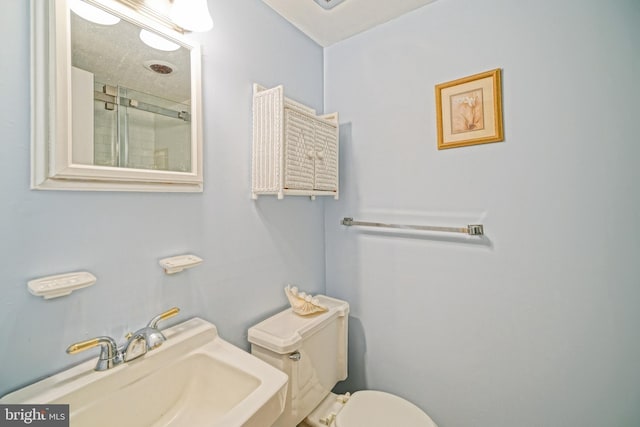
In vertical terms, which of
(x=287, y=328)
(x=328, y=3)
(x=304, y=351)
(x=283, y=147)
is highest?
(x=328, y=3)

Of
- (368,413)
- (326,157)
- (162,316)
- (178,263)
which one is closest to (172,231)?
(178,263)

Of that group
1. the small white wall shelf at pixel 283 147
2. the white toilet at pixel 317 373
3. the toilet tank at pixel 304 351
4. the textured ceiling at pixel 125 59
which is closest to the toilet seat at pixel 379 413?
the white toilet at pixel 317 373

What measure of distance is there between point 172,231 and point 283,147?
1.78ft

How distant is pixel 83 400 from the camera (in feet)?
2.33

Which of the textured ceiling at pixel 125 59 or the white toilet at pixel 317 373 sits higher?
the textured ceiling at pixel 125 59

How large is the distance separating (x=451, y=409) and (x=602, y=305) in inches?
31.3

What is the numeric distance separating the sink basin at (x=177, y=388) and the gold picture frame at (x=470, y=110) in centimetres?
122

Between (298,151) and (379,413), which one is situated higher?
(298,151)

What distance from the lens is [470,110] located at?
122 centimetres

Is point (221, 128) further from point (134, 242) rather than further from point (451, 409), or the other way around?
point (451, 409)

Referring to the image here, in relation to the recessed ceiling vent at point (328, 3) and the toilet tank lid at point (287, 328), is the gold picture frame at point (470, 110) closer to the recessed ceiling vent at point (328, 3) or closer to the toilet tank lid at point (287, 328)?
the recessed ceiling vent at point (328, 3)

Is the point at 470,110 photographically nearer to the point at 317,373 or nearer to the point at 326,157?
Answer: the point at 326,157

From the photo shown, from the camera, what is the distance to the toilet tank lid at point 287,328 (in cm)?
108

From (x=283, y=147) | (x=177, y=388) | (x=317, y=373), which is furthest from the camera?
(x=317, y=373)
